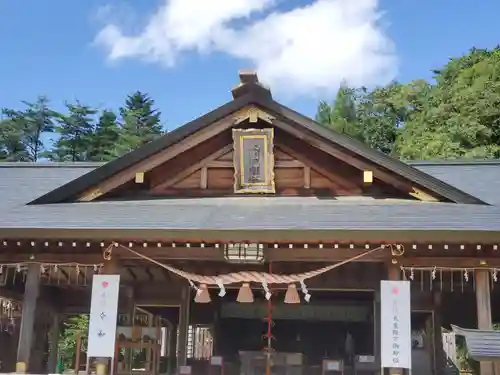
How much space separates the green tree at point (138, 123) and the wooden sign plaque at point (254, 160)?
2750cm

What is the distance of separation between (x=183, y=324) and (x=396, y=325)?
4.81 metres

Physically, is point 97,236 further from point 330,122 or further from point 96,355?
point 330,122

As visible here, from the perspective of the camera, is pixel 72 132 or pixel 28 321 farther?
pixel 72 132

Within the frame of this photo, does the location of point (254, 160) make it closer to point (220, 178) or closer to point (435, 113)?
point (220, 178)

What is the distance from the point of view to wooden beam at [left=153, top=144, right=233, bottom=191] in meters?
10.3

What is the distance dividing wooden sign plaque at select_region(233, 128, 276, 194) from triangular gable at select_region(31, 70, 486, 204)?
0.31m

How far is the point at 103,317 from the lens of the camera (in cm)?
848

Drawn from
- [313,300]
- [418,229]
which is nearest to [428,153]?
[313,300]

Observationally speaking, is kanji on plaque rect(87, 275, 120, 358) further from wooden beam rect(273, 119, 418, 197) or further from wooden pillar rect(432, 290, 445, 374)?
Answer: wooden pillar rect(432, 290, 445, 374)

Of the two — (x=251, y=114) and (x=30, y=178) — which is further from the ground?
(x=251, y=114)

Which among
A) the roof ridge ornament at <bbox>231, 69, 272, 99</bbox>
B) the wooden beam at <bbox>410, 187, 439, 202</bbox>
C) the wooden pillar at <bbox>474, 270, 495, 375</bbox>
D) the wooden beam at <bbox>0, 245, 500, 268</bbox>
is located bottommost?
the wooden pillar at <bbox>474, 270, 495, 375</bbox>

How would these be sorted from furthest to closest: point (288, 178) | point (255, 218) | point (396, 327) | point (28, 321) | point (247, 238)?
1. point (288, 178)
2. point (28, 321)
3. point (255, 218)
4. point (396, 327)
5. point (247, 238)

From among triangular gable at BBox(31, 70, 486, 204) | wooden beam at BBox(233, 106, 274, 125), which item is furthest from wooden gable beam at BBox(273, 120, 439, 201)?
wooden beam at BBox(233, 106, 274, 125)

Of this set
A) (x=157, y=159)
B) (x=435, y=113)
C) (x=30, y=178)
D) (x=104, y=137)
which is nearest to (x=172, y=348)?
(x=30, y=178)
